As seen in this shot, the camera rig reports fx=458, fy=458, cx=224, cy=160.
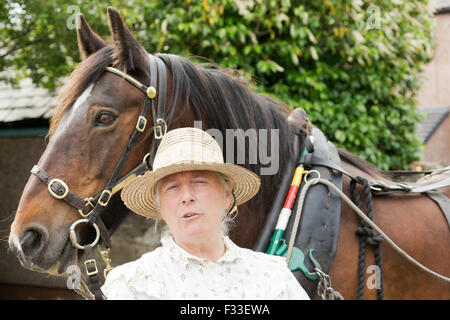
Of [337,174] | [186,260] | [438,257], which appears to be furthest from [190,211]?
[438,257]

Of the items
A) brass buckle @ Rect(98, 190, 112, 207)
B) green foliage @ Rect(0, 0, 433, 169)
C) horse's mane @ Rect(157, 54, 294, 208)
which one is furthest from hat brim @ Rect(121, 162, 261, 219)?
green foliage @ Rect(0, 0, 433, 169)

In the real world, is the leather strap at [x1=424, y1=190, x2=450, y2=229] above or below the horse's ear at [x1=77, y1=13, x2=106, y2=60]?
below

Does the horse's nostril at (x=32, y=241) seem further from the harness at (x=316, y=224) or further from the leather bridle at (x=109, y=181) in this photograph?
the harness at (x=316, y=224)

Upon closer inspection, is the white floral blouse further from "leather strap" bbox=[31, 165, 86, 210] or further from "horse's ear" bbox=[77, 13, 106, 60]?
"horse's ear" bbox=[77, 13, 106, 60]

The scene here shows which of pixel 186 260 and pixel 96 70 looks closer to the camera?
pixel 186 260

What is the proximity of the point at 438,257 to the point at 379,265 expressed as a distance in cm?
36

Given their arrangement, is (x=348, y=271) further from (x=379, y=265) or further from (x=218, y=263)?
(x=218, y=263)

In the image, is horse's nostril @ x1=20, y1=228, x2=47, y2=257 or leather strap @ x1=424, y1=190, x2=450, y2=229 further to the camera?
leather strap @ x1=424, y1=190, x2=450, y2=229

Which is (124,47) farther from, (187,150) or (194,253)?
(194,253)

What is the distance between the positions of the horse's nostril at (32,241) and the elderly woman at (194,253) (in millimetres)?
511

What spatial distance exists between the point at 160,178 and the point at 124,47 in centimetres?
87

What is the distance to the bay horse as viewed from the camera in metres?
1.83

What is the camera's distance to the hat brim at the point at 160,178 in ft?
4.64
